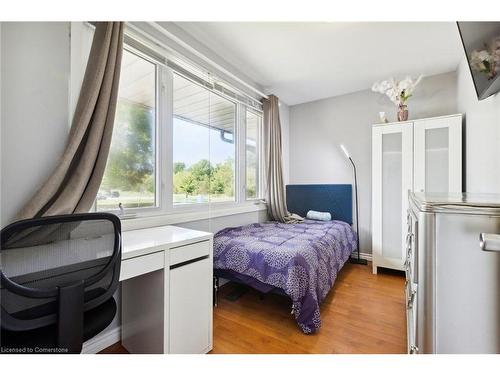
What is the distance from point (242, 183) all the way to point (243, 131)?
2.25 ft

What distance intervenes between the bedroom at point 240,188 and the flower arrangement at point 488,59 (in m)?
0.02

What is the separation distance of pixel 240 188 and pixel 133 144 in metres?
1.42

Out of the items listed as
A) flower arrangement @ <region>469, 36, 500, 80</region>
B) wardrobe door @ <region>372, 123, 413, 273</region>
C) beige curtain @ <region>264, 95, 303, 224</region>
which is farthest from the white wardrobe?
flower arrangement @ <region>469, 36, 500, 80</region>

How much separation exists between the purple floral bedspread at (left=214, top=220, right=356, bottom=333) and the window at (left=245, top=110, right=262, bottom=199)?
2.56 feet

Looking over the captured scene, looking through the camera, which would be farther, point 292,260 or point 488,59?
point 292,260

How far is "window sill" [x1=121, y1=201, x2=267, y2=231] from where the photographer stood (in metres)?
1.58

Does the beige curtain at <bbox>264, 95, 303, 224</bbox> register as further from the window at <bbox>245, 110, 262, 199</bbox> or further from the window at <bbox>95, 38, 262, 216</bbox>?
the window at <bbox>95, 38, 262, 216</bbox>

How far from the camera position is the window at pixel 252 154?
2992 millimetres

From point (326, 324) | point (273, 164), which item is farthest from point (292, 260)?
point (273, 164)

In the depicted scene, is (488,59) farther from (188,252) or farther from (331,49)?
Answer: (188,252)

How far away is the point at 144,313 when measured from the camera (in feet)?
4.30

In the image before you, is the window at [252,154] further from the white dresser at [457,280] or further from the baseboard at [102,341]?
the white dresser at [457,280]

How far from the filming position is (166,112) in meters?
1.86

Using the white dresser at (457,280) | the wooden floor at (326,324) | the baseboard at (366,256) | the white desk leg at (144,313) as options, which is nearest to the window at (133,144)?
the white desk leg at (144,313)
